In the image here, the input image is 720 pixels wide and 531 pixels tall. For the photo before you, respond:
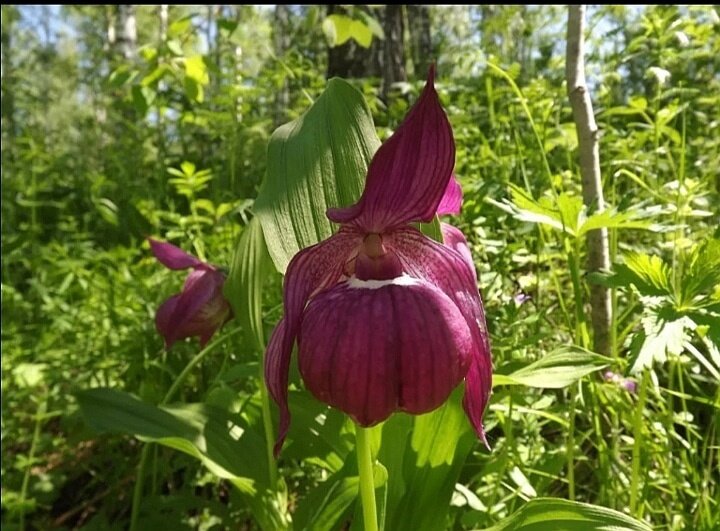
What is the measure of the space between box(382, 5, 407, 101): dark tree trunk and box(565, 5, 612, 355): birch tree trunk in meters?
2.13

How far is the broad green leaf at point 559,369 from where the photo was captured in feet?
2.89

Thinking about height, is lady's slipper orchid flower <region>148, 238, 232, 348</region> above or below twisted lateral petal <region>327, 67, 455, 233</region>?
below

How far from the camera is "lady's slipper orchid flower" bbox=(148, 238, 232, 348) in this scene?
119 centimetres

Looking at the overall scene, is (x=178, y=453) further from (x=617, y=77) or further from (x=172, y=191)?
(x=172, y=191)

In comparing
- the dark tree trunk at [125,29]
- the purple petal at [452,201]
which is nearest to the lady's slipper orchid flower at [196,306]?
the purple petal at [452,201]

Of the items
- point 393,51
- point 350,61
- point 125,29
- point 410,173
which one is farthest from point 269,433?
point 125,29

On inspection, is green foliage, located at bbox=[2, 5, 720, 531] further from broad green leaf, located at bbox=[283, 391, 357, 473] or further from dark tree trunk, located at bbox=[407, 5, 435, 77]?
dark tree trunk, located at bbox=[407, 5, 435, 77]

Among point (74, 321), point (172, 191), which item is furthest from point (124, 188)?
point (74, 321)

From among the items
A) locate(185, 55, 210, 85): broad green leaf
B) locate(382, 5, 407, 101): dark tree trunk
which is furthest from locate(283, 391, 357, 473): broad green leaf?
locate(382, 5, 407, 101): dark tree trunk

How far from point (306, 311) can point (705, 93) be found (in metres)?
1.86

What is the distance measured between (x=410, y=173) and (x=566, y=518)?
428 millimetres

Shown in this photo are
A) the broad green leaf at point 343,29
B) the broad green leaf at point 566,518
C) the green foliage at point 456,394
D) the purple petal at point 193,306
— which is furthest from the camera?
the broad green leaf at point 343,29

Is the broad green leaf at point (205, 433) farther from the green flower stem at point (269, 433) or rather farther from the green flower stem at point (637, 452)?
the green flower stem at point (637, 452)

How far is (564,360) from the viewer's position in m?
0.92
